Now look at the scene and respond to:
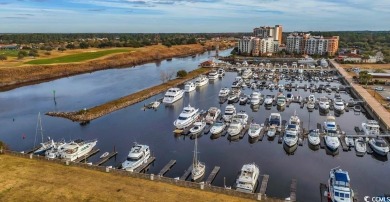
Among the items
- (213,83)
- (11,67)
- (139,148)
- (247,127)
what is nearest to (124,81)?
(213,83)

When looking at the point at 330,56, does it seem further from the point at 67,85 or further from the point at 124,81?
→ the point at 67,85

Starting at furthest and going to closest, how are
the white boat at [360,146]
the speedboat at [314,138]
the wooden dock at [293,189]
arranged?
the speedboat at [314,138] < the white boat at [360,146] < the wooden dock at [293,189]

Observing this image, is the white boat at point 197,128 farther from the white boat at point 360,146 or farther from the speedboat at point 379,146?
the speedboat at point 379,146

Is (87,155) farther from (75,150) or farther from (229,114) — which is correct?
(229,114)

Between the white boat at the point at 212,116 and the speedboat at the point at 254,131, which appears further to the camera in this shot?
the white boat at the point at 212,116

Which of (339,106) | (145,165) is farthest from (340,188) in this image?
(339,106)

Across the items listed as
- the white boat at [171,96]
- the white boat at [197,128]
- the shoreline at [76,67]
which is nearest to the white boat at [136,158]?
the white boat at [197,128]

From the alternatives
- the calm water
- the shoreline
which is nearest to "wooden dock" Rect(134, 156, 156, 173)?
the calm water
